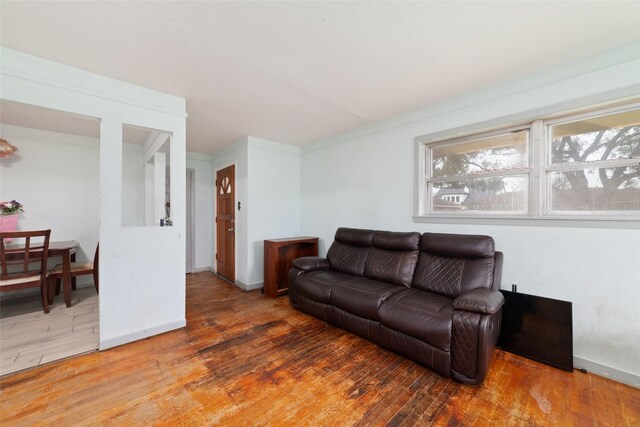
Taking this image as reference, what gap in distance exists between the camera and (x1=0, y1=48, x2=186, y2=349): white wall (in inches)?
79.8

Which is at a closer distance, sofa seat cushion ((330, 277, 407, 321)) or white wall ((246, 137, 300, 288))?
sofa seat cushion ((330, 277, 407, 321))

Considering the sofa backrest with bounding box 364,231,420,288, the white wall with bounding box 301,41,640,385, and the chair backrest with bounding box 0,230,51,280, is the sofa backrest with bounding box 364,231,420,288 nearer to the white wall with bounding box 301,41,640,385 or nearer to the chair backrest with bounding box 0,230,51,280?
the white wall with bounding box 301,41,640,385

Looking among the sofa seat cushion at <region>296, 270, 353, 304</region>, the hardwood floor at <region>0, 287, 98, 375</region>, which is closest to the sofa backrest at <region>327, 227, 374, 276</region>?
the sofa seat cushion at <region>296, 270, 353, 304</region>

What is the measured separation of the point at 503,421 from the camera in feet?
4.87

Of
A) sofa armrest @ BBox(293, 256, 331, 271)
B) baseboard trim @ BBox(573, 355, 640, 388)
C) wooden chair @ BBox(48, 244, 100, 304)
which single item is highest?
sofa armrest @ BBox(293, 256, 331, 271)

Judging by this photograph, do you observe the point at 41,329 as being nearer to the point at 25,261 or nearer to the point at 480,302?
the point at 25,261

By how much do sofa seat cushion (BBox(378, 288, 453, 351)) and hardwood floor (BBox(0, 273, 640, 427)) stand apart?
11.6 inches

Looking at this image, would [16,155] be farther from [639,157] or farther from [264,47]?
[639,157]

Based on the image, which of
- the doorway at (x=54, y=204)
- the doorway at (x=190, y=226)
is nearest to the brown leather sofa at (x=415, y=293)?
the doorway at (x=54, y=204)

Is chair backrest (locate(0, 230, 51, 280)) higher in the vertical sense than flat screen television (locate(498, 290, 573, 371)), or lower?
higher

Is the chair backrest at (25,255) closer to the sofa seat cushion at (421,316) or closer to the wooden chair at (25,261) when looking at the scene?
the wooden chair at (25,261)

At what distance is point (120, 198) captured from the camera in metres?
2.34

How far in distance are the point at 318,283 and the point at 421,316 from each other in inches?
46.7

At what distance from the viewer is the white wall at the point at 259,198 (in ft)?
13.0
